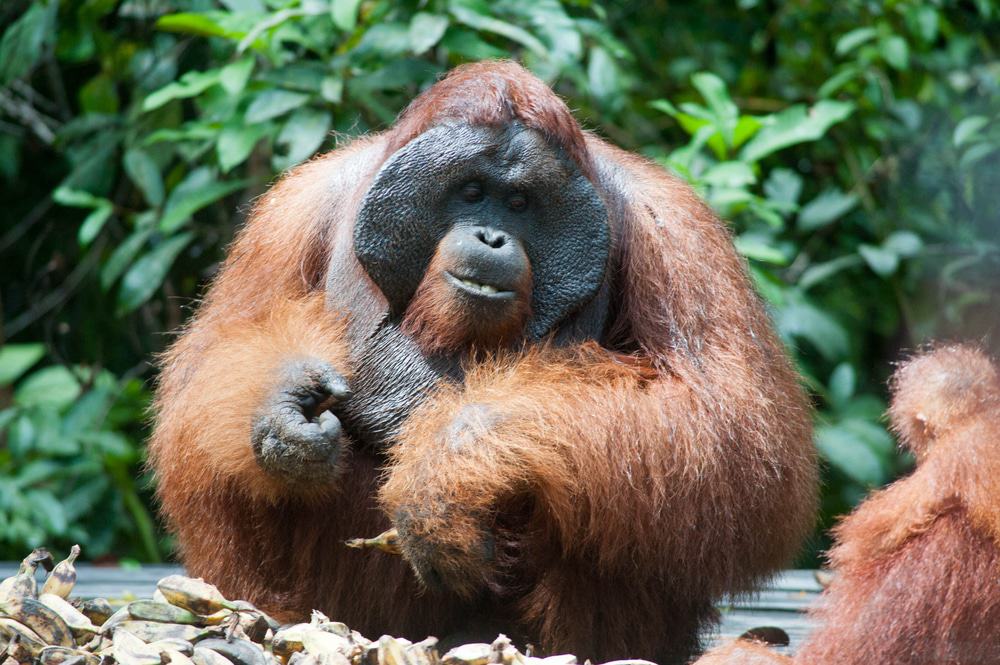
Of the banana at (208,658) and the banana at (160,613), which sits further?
the banana at (160,613)

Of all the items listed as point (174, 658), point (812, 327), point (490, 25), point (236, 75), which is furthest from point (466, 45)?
point (174, 658)

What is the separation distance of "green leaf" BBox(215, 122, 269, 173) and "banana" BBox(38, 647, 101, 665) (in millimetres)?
1993

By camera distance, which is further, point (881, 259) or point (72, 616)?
point (881, 259)

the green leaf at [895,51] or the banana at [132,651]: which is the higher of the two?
the green leaf at [895,51]

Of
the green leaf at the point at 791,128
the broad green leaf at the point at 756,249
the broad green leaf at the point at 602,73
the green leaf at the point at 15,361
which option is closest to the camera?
the broad green leaf at the point at 756,249

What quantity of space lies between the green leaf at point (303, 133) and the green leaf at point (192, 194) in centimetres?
44

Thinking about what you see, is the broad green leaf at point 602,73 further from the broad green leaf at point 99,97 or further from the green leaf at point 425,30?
the broad green leaf at point 99,97

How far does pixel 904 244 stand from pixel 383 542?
9.73 ft

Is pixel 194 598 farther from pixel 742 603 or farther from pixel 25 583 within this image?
pixel 742 603

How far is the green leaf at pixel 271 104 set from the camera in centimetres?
409

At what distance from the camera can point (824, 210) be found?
16.6ft

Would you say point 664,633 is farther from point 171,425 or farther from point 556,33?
point 556,33

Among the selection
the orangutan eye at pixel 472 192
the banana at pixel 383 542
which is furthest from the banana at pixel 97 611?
the orangutan eye at pixel 472 192

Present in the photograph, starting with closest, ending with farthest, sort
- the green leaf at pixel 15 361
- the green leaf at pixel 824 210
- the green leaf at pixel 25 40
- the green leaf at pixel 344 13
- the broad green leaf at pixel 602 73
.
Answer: the green leaf at pixel 344 13, the broad green leaf at pixel 602 73, the green leaf at pixel 25 40, the green leaf at pixel 824 210, the green leaf at pixel 15 361
